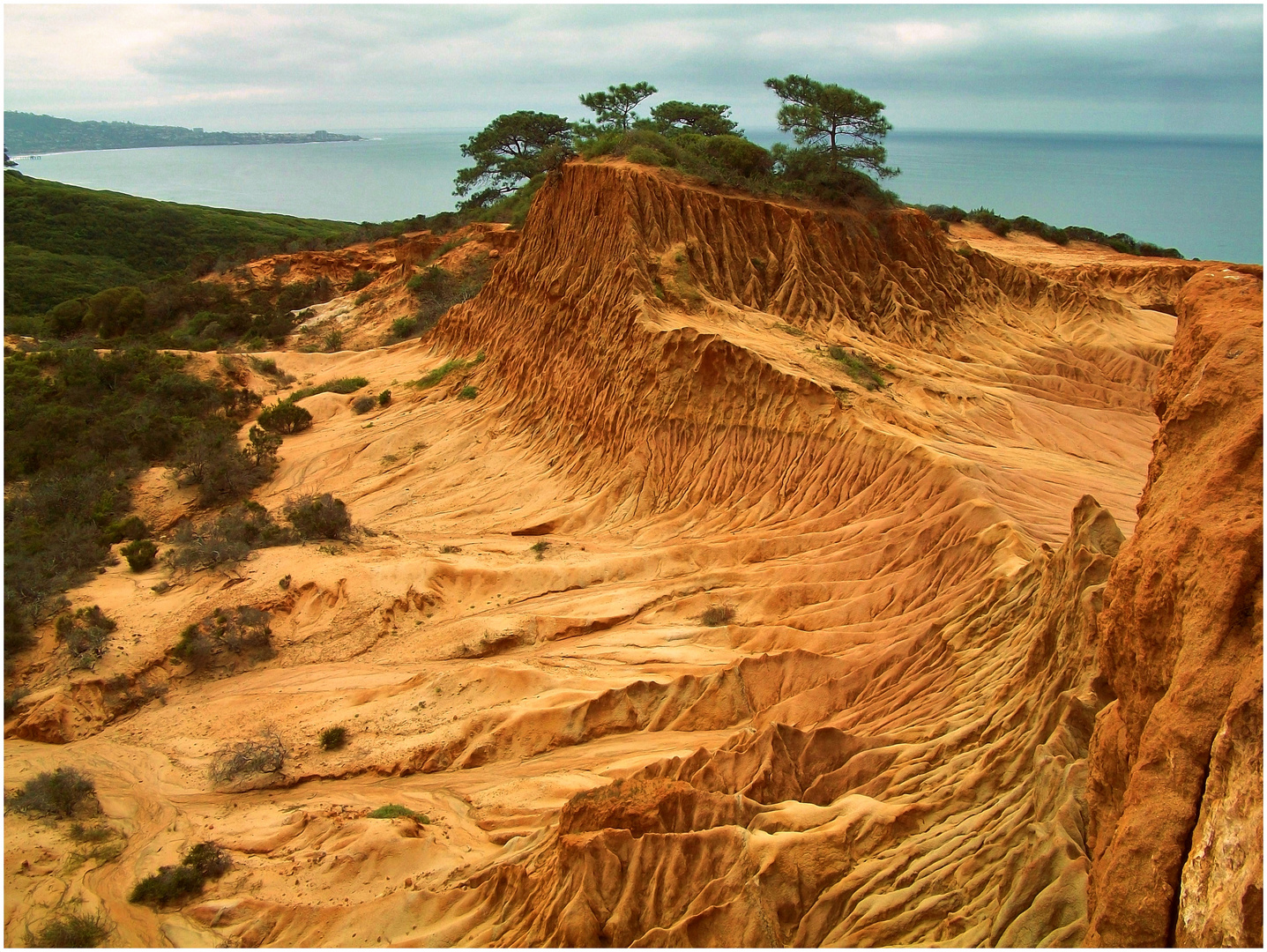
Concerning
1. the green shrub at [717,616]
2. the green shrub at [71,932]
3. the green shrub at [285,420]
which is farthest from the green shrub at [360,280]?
the green shrub at [71,932]

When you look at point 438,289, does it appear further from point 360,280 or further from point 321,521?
point 321,521

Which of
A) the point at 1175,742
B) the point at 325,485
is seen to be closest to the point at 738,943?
the point at 1175,742

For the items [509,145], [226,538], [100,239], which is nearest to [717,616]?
[226,538]

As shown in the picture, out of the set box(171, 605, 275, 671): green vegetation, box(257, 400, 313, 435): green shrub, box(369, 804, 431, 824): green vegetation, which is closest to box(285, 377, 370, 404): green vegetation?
box(257, 400, 313, 435): green shrub

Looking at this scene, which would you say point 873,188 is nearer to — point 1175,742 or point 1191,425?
point 1191,425

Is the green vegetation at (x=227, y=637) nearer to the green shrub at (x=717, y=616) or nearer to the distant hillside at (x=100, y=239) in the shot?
the green shrub at (x=717, y=616)
